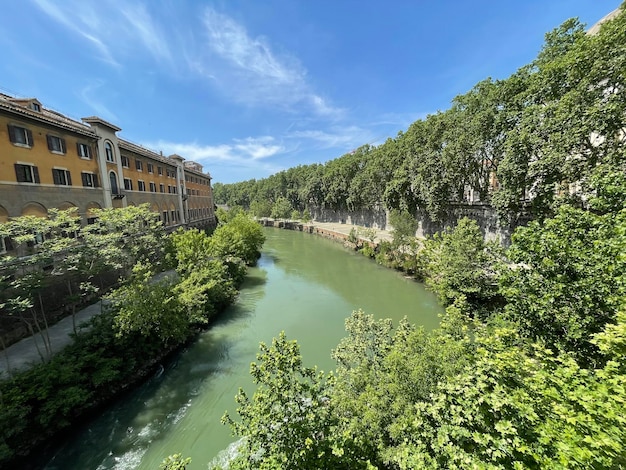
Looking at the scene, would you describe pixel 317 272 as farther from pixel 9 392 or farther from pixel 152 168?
pixel 9 392

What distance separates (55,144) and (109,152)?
4.92 metres

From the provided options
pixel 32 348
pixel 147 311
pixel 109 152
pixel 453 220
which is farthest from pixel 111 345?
pixel 453 220

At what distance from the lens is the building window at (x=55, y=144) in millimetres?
16141

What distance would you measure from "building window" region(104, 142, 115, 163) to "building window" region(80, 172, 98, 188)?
7.22 ft

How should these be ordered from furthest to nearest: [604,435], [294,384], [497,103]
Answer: [497,103]
[294,384]
[604,435]

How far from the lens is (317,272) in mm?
28828

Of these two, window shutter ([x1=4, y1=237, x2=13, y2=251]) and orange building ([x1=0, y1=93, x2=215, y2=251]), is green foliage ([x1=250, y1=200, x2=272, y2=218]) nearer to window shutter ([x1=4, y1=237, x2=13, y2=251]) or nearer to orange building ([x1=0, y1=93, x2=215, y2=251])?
orange building ([x1=0, y1=93, x2=215, y2=251])

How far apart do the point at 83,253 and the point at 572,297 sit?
56.8 ft

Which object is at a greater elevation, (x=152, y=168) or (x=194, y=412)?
(x=152, y=168)

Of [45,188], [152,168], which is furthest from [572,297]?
[152,168]

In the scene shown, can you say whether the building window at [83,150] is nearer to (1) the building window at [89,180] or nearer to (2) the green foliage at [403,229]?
(1) the building window at [89,180]

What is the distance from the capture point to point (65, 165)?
56.3 feet

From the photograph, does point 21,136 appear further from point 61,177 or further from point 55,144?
point 61,177

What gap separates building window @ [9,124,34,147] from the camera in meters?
14.1
